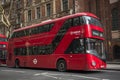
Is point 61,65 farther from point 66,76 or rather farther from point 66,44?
point 66,76

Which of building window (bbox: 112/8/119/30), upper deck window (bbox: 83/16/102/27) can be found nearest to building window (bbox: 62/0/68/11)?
building window (bbox: 112/8/119/30)

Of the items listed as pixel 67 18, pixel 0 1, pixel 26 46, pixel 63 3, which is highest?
pixel 0 1

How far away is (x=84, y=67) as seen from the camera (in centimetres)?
1834

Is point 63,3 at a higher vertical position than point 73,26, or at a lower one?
higher

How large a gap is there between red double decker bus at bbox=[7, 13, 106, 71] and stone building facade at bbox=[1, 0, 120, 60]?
36.1 ft

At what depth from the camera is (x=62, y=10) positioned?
38.1 m

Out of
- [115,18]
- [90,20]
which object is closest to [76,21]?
[90,20]

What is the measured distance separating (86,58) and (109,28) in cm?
1482

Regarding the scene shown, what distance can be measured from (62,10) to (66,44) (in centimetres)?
1874

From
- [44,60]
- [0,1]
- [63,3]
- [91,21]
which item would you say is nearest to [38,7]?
[63,3]

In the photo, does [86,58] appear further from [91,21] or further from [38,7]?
[38,7]

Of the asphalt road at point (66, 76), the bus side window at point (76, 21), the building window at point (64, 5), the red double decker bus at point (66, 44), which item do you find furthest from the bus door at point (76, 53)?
the building window at point (64, 5)

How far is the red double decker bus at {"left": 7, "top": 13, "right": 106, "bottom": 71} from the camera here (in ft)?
60.4

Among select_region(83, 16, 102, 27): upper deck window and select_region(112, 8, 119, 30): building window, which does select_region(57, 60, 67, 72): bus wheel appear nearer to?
select_region(83, 16, 102, 27): upper deck window
